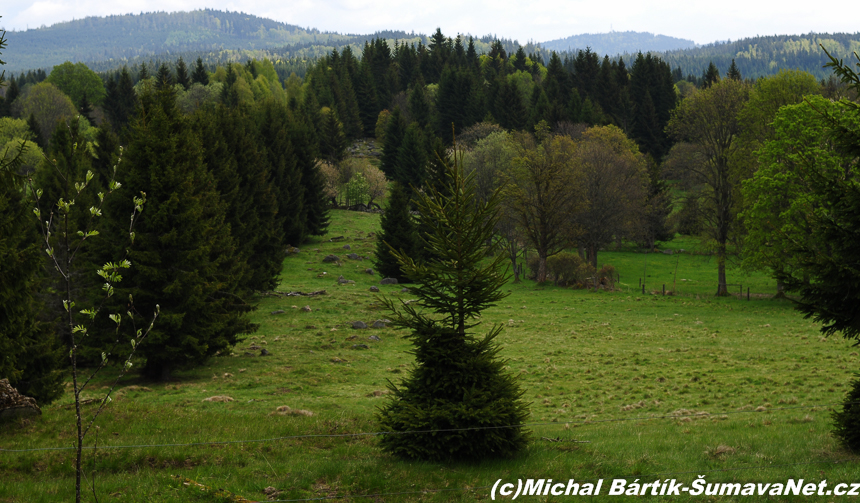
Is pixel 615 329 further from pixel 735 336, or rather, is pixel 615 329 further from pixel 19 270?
pixel 19 270

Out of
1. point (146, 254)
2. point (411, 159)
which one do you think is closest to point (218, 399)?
point (146, 254)

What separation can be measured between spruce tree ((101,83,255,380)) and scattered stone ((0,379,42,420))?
7075mm

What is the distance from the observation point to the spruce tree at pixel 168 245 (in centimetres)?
2212

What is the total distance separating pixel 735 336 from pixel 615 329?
6.05m

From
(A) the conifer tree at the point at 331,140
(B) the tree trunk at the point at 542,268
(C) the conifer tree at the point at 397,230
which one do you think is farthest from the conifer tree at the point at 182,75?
(B) the tree trunk at the point at 542,268

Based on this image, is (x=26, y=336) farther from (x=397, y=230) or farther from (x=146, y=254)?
(x=397, y=230)

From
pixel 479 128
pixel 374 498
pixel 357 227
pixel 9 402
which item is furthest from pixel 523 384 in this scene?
pixel 479 128

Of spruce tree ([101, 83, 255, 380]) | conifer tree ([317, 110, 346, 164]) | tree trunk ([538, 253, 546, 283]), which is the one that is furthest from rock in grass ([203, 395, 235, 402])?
conifer tree ([317, 110, 346, 164])

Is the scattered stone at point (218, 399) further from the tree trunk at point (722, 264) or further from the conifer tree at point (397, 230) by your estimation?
the tree trunk at point (722, 264)

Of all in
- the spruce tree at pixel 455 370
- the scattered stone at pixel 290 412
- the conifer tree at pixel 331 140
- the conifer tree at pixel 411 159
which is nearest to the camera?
the spruce tree at pixel 455 370

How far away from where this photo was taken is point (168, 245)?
23016 mm

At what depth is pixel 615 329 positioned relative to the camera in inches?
1334

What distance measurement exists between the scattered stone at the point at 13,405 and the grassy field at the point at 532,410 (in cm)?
37

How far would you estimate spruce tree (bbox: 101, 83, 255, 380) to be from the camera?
22.1m
